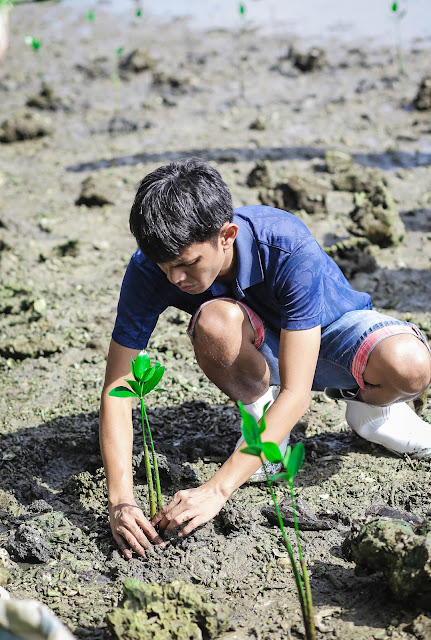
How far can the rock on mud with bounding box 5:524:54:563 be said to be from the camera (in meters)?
2.43

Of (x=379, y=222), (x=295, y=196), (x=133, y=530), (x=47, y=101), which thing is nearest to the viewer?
(x=133, y=530)

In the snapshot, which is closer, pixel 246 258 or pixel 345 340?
pixel 246 258

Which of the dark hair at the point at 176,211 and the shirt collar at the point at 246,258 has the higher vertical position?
the dark hair at the point at 176,211

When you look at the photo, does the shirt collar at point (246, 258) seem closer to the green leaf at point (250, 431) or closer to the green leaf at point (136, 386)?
the green leaf at point (136, 386)

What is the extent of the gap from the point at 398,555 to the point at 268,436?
19.6 inches

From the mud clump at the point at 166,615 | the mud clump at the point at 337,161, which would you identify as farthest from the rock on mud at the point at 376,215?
the mud clump at the point at 166,615

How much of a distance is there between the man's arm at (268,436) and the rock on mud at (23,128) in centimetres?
543

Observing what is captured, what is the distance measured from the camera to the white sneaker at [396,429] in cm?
280

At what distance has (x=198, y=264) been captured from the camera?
2223 mm

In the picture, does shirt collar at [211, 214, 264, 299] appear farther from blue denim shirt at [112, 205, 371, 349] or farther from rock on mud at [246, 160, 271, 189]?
rock on mud at [246, 160, 271, 189]

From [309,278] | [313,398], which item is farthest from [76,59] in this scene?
[309,278]

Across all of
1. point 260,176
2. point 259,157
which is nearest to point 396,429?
point 260,176

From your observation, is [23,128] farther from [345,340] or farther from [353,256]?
[345,340]

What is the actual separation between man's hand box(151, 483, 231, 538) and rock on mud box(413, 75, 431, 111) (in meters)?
5.57
